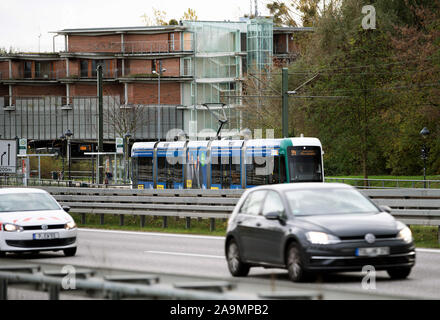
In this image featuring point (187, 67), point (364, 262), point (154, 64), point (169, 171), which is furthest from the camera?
point (154, 64)

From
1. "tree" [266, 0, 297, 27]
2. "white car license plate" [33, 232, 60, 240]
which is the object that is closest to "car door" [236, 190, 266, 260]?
"white car license plate" [33, 232, 60, 240]

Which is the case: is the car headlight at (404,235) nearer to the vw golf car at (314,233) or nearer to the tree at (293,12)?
the vw golf car at (314,233)

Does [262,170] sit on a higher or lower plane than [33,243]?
higher

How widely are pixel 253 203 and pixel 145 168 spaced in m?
33.7

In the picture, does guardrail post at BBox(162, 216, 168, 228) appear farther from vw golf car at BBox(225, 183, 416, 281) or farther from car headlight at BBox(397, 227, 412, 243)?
car headlight at BBox(397, 227, 412, 243)

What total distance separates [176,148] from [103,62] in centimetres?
6791

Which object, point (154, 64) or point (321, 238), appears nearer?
point (321, 238)

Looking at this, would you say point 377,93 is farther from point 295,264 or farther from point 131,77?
point 131,77

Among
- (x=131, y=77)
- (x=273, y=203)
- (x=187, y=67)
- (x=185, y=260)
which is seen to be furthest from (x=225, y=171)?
(x=187, y=67)

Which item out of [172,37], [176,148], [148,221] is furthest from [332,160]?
[172,37]

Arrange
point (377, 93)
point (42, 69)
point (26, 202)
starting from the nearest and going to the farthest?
point (26, 202)
point (377, 93)
point (42, 69)

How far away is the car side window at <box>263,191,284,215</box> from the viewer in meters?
13.3

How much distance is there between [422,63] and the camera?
5197cm

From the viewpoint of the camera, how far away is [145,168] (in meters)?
47.6
